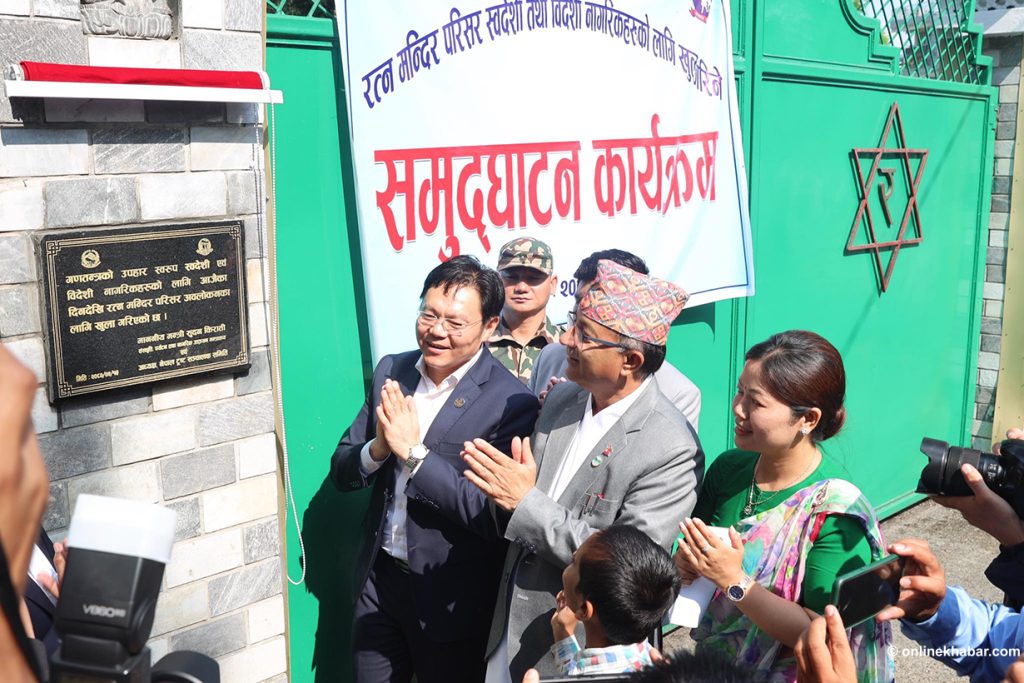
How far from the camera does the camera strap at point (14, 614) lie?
872mm

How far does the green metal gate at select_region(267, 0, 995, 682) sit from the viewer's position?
3398 millimetres

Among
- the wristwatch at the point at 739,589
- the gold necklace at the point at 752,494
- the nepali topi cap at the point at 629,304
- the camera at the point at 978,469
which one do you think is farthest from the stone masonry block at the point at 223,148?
the camera at the point at 978,469

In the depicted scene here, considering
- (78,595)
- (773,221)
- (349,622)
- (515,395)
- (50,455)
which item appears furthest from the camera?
(773,221)

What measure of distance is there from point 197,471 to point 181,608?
41 centimetres

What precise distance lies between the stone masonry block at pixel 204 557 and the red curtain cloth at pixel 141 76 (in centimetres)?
133

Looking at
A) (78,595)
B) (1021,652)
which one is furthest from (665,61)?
(78,595)

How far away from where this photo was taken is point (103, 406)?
2.72 meters

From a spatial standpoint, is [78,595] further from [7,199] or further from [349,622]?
[349,622]

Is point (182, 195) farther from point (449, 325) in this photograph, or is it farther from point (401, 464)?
point (401, 464)

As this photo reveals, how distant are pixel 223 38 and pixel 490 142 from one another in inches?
47.0

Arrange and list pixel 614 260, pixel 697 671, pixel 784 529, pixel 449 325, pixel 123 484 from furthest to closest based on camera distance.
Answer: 1. pixel 614 260
2. pixel 449 325
3. pixel 123 484
4. pixel 784 529
5. pixel 697 671

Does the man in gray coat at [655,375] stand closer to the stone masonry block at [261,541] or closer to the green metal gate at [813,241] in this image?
the green metal gate at [813,241]

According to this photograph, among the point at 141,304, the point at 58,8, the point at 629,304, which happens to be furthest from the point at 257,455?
the point at 58,8

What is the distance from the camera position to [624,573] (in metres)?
2.20
